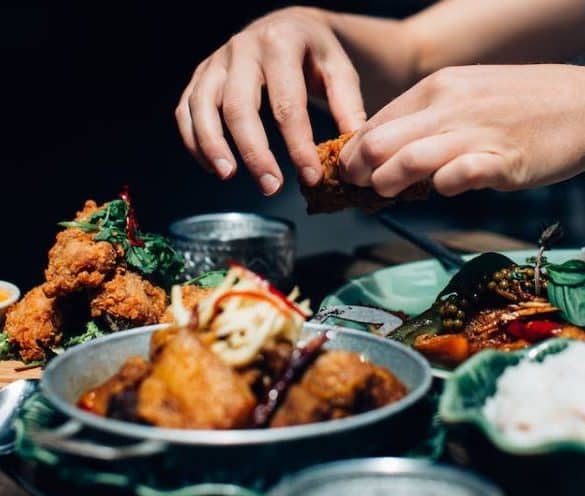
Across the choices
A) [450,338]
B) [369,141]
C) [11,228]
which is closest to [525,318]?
[450,338]

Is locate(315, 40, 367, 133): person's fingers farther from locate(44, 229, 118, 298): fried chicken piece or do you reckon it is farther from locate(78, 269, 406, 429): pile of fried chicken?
locate(78, 269, 406, 429): pile of fried chicken

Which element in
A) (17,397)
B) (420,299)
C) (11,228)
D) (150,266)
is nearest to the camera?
(17,397)

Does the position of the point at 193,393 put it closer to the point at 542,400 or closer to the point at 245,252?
the point at 542,400

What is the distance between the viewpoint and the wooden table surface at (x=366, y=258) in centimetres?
294

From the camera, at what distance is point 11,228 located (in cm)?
486

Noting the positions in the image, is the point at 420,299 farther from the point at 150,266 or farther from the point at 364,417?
the point at 364,417

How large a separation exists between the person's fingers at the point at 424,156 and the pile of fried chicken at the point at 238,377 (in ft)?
1.49

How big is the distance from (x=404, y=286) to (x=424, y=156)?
0.85 m

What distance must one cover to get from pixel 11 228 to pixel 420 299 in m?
3.17

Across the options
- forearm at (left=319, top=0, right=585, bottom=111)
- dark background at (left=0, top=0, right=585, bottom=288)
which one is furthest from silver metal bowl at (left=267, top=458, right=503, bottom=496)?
dark background at (left=0, top=0, right=585, bottom=288)

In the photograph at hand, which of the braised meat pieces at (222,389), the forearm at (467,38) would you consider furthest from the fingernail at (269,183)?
the forearm at (467,38)

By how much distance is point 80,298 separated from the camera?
2268mm

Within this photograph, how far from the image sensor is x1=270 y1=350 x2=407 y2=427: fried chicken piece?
52.4 inches

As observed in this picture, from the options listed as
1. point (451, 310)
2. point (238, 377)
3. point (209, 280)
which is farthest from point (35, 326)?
point (451, 310)
